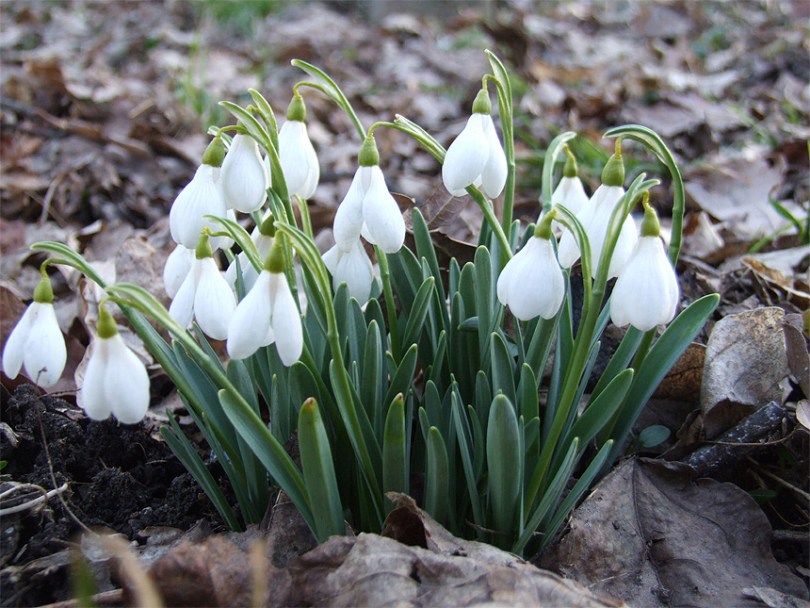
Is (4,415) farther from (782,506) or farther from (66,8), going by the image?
(66,8)

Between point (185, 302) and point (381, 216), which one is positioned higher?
point (381, 216)

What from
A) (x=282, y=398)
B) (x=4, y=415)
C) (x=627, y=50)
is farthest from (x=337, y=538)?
(x=627, y=50)

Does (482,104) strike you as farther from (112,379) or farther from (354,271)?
(112,379)

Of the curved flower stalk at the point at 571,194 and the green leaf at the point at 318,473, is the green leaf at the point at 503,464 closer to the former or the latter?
the green leaf at the point at 318,473

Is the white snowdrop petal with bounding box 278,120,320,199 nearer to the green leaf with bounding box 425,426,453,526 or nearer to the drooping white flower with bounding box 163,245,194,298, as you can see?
the drooping white flower with bounding box 163,245,194,298

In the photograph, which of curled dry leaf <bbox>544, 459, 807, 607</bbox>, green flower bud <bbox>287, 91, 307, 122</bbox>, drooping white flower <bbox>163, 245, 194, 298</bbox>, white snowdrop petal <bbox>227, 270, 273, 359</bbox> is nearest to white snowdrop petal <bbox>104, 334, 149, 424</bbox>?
white snowdrop petal <bbox>227, 270, 273, 359</bbox>

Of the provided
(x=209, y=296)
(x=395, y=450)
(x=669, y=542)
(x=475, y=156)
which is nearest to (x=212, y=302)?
(x=209, y=296)
